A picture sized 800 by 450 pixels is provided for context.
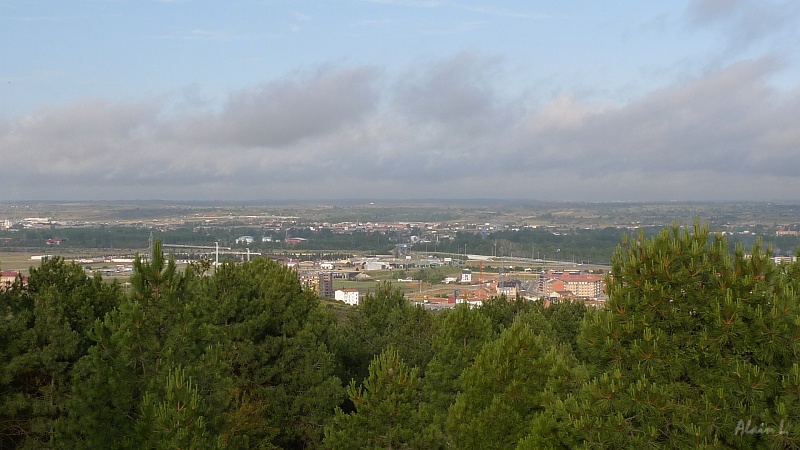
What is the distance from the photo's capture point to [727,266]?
1015cm

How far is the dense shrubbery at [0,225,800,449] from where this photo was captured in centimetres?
984

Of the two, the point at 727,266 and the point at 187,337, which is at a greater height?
the point at 727,266

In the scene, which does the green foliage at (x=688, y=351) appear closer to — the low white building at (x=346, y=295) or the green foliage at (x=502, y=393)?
the green foliage at (x=502, y=393)

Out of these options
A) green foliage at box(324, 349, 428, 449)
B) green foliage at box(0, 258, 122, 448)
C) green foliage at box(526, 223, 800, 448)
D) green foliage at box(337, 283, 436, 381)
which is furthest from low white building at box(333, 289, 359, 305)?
green foliage at box(526, 223, 800, 448)

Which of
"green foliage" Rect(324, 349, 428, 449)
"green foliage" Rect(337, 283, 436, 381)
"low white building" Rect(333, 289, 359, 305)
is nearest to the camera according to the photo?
"green foliage" Rect(324, 349, 428, 449)

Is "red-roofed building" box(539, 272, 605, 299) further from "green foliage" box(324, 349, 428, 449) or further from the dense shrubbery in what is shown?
"green foliage" box(324, 349, 428, 449)

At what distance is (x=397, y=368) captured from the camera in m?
15.6

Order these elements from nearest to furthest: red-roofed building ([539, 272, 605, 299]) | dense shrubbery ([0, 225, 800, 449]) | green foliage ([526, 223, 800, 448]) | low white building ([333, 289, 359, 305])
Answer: green foliage ([526, 223, 800, 448])
dense shrubbery ([0, 225, 800, 449])
red-roofed building ([539, 272, 605, 299])
low white building ([333, 289, 359, 305])

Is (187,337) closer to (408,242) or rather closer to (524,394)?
(524,394)

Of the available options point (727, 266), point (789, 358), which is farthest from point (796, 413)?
point (727, 266)

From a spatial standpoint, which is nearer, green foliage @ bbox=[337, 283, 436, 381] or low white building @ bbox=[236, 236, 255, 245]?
green foliage @ bbox=[337, 283, 436, 381]

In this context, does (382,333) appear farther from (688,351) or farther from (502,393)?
(688,351)

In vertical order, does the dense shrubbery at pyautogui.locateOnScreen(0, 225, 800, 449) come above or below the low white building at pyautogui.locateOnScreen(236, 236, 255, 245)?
above

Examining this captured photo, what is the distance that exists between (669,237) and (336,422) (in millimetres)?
8586
